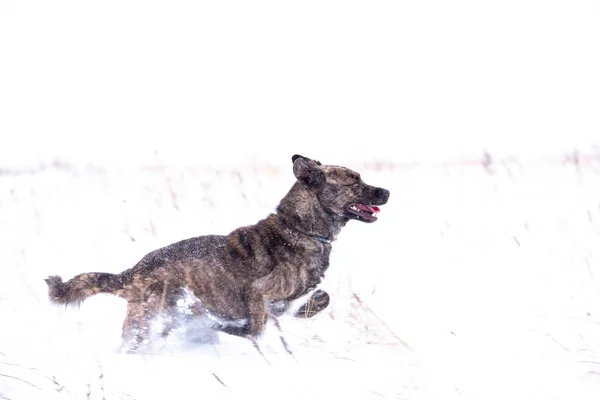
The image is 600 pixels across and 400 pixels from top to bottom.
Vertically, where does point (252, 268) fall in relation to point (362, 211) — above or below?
below

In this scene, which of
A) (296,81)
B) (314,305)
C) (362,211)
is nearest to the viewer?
(314,305)

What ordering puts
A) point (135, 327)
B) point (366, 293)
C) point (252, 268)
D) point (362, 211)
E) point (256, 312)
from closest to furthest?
point (135, 327) < point (256, 312) < point (252, 268) < point (362, 211) < point (366, 293)

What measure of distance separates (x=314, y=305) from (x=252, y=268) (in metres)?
0.63

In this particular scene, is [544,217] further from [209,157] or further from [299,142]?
[299,142]

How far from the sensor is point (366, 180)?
11484mm

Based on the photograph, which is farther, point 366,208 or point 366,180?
point 366,180

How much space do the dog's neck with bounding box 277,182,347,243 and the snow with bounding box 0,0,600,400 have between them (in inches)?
22.8

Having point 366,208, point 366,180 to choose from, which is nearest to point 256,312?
point 366,208

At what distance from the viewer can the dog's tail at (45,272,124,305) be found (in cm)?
470

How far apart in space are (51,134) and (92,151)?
2715 millimetres

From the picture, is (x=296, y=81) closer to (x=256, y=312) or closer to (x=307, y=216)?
(x=307, y=216)

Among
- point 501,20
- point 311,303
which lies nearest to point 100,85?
Result: point 501,20

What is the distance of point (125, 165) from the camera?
1316 centimetres

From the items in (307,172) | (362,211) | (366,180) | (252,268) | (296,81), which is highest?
(307,172)
